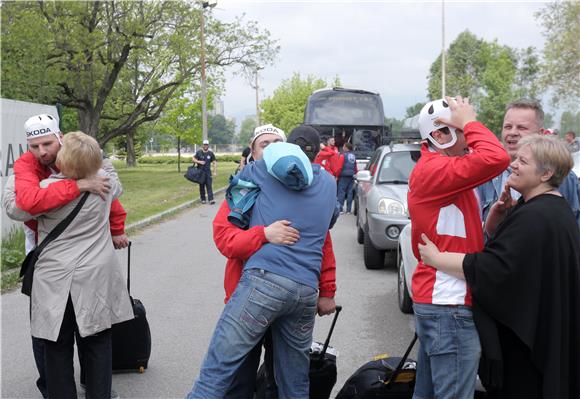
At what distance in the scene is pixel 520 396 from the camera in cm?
275

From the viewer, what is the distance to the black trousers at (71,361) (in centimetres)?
379

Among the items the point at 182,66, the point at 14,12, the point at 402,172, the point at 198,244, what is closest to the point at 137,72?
the point at 182,66

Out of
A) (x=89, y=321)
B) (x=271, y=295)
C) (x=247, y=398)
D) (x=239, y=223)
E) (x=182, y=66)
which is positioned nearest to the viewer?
(x=271, y=295)

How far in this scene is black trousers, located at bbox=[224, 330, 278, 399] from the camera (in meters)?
3.36

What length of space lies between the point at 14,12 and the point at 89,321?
2435 cm

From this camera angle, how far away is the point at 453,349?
8.91 ft

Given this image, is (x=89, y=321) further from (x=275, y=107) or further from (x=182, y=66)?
(x=275, y=107)

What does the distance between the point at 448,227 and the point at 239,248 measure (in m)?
0.97

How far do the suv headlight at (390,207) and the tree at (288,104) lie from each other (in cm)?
6370

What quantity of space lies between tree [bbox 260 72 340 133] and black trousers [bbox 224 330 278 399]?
227 ft

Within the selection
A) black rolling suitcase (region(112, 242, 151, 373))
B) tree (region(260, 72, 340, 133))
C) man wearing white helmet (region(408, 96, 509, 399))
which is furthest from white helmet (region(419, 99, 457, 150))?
tree (region(260, 72, 340, 133))

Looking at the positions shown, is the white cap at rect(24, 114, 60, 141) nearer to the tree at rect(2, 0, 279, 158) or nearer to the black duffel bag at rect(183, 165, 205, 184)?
the black duffel bag at rect(183, 165, 205, 184)

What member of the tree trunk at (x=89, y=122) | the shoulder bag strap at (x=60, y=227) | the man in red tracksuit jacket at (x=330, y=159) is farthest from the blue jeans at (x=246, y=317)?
the tree trunk at (x=89, y=122)

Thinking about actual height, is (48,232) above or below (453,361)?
above
